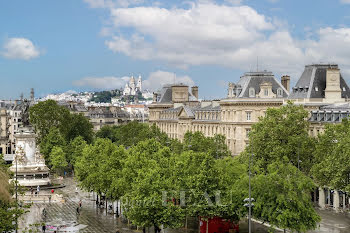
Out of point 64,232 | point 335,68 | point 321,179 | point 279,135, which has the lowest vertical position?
point 64,232

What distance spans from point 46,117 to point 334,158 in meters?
92.0

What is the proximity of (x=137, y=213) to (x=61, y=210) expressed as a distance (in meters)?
26.4

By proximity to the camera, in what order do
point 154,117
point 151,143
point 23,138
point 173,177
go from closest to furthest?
point 173,177
point 151,143
point 23,138
point 154,117

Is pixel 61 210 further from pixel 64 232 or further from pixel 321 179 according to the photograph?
pixel 321 179

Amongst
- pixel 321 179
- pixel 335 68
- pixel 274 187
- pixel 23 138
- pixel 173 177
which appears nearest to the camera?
pixel 274 187

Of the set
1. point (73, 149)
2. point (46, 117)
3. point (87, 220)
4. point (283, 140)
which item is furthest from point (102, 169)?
point (46, 117)

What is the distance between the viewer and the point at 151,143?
8569cm

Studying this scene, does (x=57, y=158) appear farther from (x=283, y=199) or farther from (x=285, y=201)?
(x=285, y=201)

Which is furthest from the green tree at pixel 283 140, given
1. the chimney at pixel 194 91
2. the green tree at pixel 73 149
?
the chimney at pixel 194 91

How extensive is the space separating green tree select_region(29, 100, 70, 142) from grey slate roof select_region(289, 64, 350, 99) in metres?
63.1

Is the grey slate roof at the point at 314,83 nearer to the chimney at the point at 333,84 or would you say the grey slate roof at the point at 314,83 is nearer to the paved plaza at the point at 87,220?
the chimney at the point at 333,84

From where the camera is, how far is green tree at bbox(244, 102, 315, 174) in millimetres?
86562

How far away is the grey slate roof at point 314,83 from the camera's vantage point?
106938 millimetres

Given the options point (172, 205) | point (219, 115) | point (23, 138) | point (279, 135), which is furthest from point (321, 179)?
point (219, 115)
